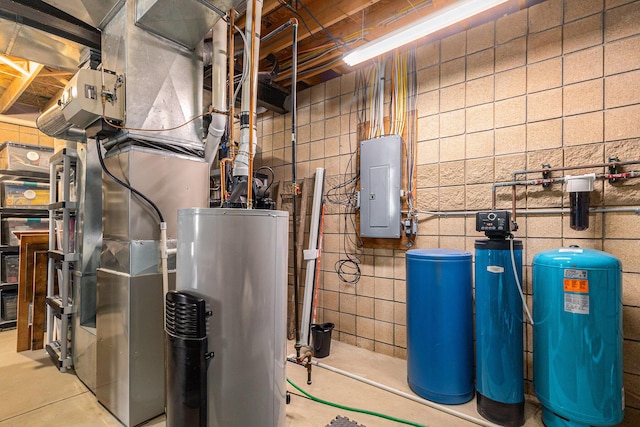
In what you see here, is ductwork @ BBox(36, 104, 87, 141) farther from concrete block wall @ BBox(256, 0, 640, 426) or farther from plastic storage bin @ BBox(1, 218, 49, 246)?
concrete block wall @ BBox(256, 0, 640, 426)

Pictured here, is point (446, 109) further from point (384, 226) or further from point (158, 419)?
point (158, 419)

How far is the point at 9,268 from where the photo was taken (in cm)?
386

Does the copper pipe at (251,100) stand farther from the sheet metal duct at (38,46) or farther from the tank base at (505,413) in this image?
the tank base at (505,413)

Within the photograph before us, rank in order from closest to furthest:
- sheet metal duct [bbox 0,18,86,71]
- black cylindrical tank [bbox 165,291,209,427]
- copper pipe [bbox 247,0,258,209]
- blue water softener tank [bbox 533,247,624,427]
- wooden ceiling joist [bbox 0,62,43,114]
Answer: black cylindrical tank [bbox 165,291,209,427], blue water softener tank [bbox 533,247,624,427], copper pipe [bbox 247,0,258,209], sheet metal duct [bbox 0,18,86,71], wooden ceiling joist [bbox 0,62,43,114]

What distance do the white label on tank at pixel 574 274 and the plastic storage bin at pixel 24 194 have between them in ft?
18.1

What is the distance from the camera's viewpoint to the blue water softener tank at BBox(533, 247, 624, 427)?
1.68 m

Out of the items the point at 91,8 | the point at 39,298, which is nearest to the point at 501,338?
the point at 91,8

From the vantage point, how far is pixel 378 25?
2717mm

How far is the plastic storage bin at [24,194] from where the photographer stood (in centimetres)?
388

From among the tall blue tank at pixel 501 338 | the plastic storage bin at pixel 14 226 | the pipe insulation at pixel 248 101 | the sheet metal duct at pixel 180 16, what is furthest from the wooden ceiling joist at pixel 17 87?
the tall blue tank at pixel 501 338

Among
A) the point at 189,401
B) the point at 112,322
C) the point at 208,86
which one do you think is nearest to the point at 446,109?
the point at 208,86

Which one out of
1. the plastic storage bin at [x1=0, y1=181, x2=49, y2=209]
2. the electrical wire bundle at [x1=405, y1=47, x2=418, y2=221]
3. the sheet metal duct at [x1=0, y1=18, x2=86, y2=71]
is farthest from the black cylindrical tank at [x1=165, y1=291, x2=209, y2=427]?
the plastic storage bin at [x1=0, y1=181, x2=49, y2=209]

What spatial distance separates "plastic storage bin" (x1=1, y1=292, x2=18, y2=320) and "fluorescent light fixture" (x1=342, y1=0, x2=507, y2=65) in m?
4.91

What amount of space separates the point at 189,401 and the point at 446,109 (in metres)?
2.77
